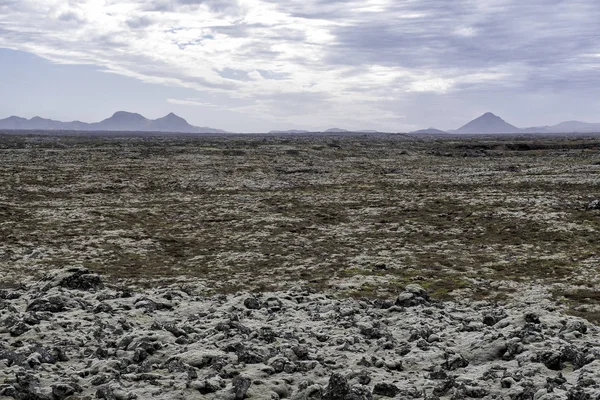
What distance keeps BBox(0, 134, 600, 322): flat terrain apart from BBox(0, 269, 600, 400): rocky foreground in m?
2.26

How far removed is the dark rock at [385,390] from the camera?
8570 millimetres

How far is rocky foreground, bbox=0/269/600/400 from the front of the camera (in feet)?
28.2

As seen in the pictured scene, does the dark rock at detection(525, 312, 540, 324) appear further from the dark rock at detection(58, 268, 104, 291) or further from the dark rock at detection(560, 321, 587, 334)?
the dark rock at detection(58, 268, 104, 291)

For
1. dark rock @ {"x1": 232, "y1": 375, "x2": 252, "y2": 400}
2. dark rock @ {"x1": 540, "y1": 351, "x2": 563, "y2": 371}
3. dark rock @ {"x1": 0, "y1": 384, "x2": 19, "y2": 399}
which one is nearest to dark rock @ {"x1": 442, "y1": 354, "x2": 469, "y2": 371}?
dark rock @ {"x1": 540, "y1": 351, "x2": 563, "y2": 371}

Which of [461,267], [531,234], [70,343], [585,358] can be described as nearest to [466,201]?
[531,234]

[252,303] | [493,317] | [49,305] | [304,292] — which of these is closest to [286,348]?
[252,303]

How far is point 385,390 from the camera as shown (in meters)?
8.61

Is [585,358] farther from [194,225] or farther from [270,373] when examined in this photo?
[194,225]

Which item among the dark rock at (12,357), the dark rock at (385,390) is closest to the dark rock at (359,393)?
the dark rock at (385,390)

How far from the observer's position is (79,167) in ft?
176

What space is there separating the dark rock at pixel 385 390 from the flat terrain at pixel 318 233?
5824mm

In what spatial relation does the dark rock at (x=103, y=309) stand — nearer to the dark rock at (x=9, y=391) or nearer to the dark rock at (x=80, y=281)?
the dark rock at (x=80, y=281)

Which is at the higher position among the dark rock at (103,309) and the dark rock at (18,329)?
the dark rock at (18,329)

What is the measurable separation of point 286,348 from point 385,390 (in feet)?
7.50
